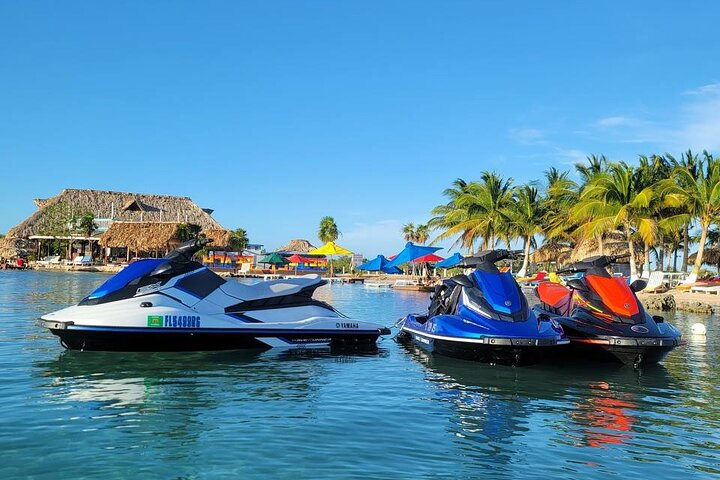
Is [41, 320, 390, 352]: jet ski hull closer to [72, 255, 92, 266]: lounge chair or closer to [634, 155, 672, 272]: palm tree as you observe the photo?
[634, 155, 672, 272]: palm tree

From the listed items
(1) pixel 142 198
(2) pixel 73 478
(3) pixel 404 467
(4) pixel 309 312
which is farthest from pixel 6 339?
(1) pixel 142 198

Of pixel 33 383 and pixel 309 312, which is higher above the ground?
pixel 309 312

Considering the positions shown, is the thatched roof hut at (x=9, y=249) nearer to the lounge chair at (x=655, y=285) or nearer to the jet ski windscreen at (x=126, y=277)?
the lounge chair at (x=655, y=285)

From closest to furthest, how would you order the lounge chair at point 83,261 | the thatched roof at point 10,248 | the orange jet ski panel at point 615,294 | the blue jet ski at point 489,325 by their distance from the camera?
1. the blue jet ski at point 489,325
2. the orange jet ski panel at point 615,294
3. the lounge chair at point 83,261
4. the thatched roof at point 10,248

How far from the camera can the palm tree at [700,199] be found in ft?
120

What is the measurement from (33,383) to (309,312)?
5.09m

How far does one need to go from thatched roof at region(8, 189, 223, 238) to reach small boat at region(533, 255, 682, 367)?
230ft

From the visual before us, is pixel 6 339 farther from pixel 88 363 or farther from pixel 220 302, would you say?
pixel 220 302

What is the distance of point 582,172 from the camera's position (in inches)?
1949

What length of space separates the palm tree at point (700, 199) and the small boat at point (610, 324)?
92.7 feet

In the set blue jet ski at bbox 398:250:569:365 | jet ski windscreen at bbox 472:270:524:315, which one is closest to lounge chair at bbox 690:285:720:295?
blue jet ski at bbox 398:250:569:365

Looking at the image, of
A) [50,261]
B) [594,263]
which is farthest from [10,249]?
[594,263]

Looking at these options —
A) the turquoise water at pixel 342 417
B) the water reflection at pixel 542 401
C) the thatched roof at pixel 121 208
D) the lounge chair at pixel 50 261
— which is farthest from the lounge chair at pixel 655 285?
the lounge chair at pixel 50 261

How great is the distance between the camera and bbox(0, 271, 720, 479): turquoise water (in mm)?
5547
